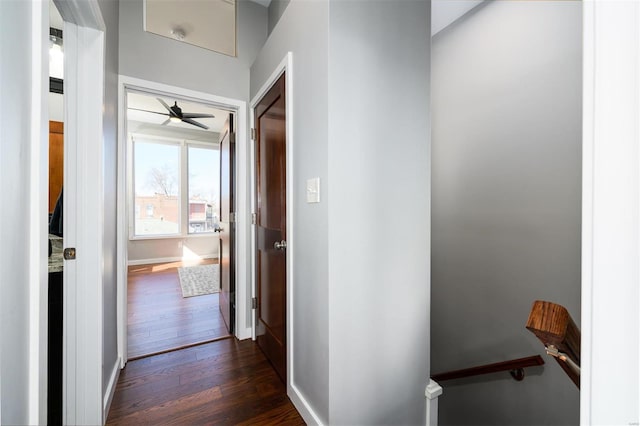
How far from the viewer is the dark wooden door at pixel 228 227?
252cm

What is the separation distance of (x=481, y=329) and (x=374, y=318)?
1.68m

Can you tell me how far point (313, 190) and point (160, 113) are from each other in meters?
3.83

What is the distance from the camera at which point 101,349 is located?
1.37 m

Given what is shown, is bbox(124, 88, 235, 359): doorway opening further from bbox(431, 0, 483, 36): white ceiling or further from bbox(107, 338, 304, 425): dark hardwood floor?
bbox(431, 0, 483, 36): white ceiling

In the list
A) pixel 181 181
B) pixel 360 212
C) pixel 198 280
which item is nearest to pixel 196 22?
pixel 360 212

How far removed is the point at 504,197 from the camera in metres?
2.27

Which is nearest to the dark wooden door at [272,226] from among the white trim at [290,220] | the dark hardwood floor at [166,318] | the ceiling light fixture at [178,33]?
the white trim at [290,220]

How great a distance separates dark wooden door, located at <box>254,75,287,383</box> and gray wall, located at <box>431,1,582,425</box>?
1833 millimetres

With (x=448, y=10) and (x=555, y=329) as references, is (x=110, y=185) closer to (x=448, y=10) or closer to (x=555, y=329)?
(x=555, y=329)

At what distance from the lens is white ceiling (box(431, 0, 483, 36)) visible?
2.38 metres
